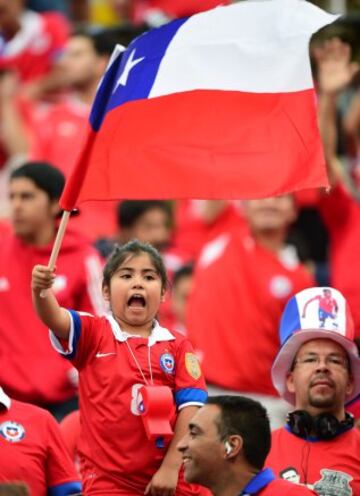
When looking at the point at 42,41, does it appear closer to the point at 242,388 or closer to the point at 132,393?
the point at 242,388

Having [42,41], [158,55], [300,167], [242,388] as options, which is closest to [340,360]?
[300,167]

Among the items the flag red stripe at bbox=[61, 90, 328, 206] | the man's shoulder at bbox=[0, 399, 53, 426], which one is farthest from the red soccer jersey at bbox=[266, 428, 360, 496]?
the flag red stripe at bbox=[61, 90, 328, 206]

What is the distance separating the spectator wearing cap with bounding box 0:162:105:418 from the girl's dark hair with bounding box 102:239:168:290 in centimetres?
215

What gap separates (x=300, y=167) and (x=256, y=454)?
4.83ft

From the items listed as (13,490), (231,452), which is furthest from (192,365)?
(13,490)

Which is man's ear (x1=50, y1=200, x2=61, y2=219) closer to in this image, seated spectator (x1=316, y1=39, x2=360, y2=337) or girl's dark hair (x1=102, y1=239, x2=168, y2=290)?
seated spectator (x1=316, y1=39, x2=360, y2=337)

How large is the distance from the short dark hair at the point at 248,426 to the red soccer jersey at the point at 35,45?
7058mm

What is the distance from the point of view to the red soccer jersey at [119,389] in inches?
279

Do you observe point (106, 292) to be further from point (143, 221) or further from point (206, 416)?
point (143, 221)

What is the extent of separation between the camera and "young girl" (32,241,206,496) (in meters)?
7.09

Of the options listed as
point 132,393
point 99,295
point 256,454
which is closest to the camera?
point 256,454

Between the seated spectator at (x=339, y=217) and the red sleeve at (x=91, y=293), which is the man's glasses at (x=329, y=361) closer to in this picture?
the red sleeve at (x=91, y=293)

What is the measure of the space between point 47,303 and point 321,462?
152 centimetres

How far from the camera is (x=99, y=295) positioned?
965 cm
